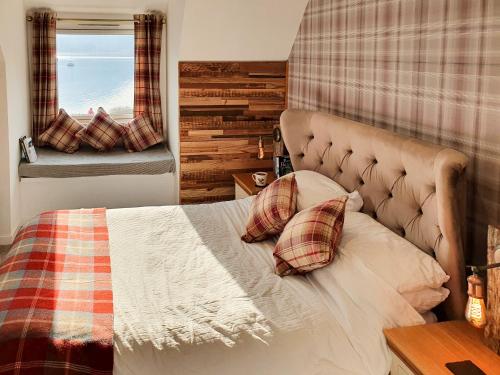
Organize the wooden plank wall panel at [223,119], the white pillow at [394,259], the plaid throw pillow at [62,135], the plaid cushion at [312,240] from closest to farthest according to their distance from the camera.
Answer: the white pillow at [394,259], the plaid cushion at [312,240], the wooden plank wall panel at [223,119], the plaid throw pillow at [62,135]

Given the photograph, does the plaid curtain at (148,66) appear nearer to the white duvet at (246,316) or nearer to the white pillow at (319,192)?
the white pillow at (319,192)

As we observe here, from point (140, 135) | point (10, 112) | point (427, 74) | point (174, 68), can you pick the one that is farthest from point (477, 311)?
point (140, 135)

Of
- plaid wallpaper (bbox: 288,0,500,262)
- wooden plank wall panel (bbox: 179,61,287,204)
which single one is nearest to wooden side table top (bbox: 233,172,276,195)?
wooden plank wall panel (bbox: 179,61,287,204)

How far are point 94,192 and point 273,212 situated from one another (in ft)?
7.96

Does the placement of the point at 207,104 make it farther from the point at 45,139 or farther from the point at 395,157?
the point at 395,157

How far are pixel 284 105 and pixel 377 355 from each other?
115 inches

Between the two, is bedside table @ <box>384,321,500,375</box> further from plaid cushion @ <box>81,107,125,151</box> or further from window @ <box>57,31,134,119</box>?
window @ <box>57,31,134,119</box>

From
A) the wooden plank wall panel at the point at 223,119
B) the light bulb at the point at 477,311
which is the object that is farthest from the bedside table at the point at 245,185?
the light bulb at the point at 477,311

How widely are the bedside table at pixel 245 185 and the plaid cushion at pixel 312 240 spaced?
55.3 inches

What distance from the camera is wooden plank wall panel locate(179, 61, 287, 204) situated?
4.62 metres

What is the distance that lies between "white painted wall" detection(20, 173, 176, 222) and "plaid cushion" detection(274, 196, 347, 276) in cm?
259

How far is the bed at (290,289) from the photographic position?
2016mm

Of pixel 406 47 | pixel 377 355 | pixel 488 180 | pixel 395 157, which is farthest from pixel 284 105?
pixel 377 355

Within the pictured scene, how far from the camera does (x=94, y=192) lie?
4973mm
